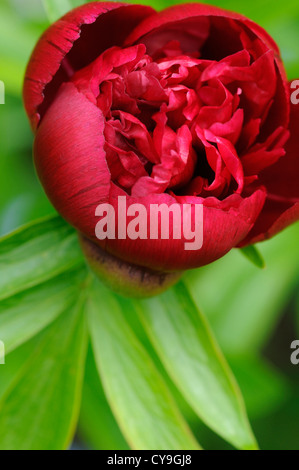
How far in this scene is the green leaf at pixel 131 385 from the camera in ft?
2.97

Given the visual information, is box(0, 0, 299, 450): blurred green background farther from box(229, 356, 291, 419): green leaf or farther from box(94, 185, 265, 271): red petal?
box(94, 185, 265, 271): red petal

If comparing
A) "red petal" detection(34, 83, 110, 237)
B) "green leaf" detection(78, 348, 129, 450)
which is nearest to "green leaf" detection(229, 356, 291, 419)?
"green leaf" detection(78, 348, 129, 450)

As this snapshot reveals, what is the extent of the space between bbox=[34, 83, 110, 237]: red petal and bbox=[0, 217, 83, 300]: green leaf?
109 millimetres

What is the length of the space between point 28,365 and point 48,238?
189 millimetres

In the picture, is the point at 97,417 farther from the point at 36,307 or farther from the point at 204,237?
the point at 204,237

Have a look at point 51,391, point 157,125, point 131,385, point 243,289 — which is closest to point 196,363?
point 131,385

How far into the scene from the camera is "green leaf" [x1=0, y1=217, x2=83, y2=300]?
0.84 meters

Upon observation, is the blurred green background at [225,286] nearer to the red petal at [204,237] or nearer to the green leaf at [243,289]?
the green leaf at [243,289]

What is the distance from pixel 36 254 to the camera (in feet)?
2.84

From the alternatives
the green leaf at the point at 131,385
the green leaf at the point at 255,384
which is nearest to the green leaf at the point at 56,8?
the green leaf at the point at 131,385

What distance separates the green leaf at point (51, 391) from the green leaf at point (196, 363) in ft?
0.38

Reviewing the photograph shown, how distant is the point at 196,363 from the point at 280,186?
260 mm

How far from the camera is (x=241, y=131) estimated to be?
2.66 feet

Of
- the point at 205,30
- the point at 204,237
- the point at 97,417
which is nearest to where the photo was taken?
the point at 204,237
